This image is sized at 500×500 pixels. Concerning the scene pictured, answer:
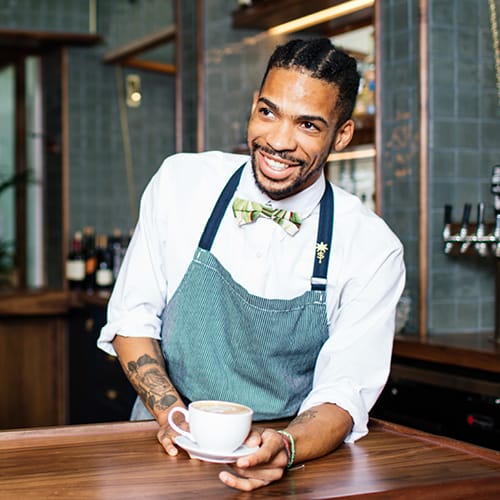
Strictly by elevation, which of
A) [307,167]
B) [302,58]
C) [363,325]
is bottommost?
[363,325]

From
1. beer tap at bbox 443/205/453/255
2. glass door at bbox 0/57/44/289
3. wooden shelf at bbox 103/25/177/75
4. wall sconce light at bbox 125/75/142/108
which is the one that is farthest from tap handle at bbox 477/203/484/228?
glass door at bbox 0/57/44/289

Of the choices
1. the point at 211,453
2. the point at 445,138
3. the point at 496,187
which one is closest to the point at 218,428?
the point at 211,453

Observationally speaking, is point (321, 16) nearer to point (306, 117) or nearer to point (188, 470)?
point (306, 117)

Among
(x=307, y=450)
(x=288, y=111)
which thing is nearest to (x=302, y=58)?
(x=288, y=111)

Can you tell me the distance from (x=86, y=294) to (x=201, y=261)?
290 cm

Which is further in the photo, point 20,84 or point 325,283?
point 20,84

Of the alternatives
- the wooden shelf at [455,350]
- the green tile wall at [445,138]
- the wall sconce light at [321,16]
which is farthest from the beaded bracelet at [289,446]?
the wall sconce light at [321,16]

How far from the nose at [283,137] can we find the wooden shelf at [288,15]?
207cm

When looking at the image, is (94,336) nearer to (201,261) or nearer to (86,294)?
(86,294)

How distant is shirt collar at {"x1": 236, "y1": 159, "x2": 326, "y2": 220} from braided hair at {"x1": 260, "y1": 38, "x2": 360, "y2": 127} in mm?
188

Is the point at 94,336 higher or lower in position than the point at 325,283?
lower

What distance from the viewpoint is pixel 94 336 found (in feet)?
14.9

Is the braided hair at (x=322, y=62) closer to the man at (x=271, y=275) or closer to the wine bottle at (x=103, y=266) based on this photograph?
the man at (x=271, y=275)

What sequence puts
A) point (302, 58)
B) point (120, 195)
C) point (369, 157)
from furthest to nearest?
point (120, 195) < point (369, 157) < point (302, 58)
